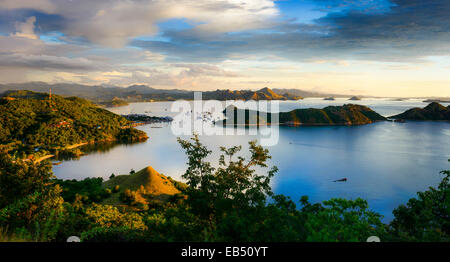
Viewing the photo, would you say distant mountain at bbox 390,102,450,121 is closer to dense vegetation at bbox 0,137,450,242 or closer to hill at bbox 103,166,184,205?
hill at bbox 103,166,184,205

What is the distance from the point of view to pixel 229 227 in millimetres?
8852

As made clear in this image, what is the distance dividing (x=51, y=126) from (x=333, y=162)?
285 ft

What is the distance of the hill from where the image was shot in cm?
2880

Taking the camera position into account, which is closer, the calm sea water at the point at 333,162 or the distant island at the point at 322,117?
the calm sea water at the point at 333,162

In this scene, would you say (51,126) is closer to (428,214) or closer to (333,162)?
(333,162)

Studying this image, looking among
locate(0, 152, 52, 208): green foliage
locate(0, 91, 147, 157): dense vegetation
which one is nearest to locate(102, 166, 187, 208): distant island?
locate(0, 152, 52, 208): green foliage

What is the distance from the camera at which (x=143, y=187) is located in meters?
30.9

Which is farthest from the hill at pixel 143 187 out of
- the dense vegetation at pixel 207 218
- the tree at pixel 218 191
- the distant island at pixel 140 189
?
the tree at pixel 218 191

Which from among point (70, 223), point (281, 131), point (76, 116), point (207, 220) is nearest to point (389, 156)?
point (281, 131)

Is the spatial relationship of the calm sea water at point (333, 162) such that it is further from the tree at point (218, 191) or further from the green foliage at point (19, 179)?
the green foliage at point (19, 179)

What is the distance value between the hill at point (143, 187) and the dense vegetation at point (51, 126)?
130ft

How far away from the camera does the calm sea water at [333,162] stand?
46.2 metres

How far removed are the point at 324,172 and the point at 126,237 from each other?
2140 inches
